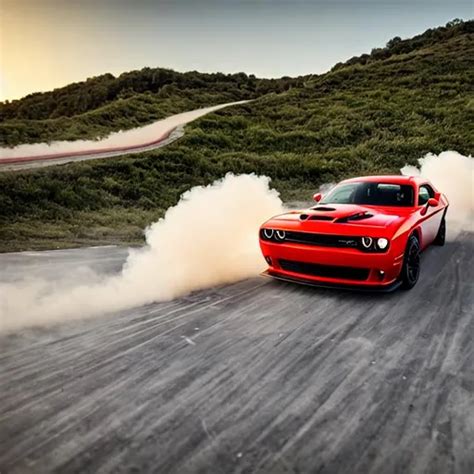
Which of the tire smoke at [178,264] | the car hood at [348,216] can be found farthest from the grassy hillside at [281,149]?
the car hood at [348,216]

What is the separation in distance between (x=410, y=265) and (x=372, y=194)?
4.59ft

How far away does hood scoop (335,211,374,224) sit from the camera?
6032mm

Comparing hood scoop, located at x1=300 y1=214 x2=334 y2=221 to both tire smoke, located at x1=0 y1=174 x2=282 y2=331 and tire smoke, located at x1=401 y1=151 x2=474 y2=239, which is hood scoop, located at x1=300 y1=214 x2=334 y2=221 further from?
tire smoke, located at x1=401 y1=151 x2=474 y2=239

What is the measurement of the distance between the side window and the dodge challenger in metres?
0.27

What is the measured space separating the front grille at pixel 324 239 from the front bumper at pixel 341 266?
0.19 feet

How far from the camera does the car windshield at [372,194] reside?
282 inches

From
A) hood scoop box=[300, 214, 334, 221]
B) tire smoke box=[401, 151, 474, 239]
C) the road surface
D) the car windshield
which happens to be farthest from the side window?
the road surface

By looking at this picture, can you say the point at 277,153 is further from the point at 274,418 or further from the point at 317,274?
the point at 274,418

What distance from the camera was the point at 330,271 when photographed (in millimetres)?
5922

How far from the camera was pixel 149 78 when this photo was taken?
55.6m

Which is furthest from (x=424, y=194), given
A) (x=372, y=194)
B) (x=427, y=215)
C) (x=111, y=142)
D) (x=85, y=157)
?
(x=111, y=142)

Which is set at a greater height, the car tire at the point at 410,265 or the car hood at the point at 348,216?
the car hood at the point at 348,216

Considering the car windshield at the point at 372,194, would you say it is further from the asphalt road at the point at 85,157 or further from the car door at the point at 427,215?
Answer: the asphalt road at the point at 85,157

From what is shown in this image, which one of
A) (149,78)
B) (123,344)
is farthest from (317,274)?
(149,78)
